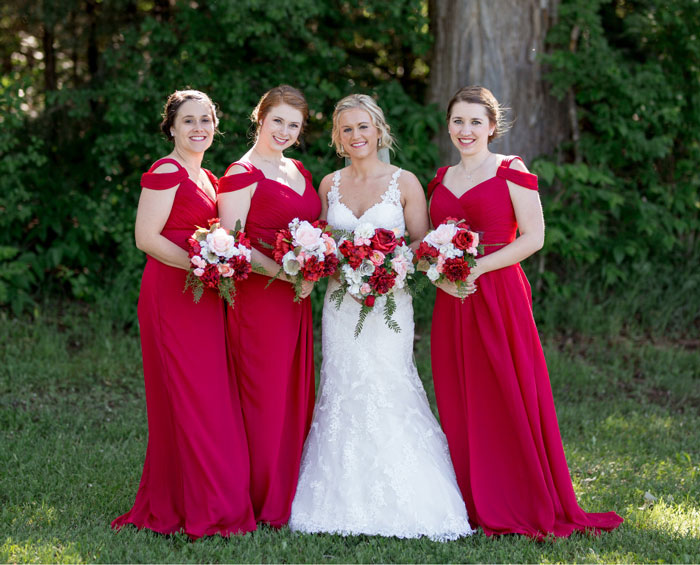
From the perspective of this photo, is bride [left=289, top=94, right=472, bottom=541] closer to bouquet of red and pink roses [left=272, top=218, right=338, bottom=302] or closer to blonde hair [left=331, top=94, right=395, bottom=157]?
blonde hair [left=331, top=94, right=395, bottom=157]

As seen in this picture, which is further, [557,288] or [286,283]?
[557,288]

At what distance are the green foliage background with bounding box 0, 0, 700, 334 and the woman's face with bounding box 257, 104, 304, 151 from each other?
336cm

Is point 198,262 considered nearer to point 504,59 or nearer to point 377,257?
point 377,257

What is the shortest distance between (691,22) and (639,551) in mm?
6113

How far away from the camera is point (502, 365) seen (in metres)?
4.30

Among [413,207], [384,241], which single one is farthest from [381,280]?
[413,207]

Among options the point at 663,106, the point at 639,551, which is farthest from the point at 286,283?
the point at 663,106

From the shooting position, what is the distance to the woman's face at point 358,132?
4.46 metres

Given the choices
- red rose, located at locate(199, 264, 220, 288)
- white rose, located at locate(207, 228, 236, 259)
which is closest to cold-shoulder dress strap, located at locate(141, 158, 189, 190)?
white rose, located at locate(207, 228, 236, 259)

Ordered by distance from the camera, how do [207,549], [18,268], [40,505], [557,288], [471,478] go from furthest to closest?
1. [557,288]
2. [18,268]
3. [40,505]
4. [471,478]
5. [207,549]

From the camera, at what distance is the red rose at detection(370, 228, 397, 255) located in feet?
13.5

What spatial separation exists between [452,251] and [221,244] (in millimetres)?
1172

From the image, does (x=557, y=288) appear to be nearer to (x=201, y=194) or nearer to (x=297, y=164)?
(x=297, y=164)

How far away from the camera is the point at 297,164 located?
4.84 m
